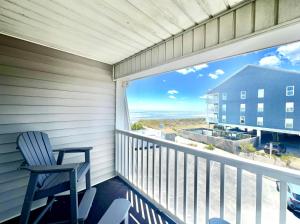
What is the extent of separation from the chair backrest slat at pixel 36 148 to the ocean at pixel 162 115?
60.2 inches

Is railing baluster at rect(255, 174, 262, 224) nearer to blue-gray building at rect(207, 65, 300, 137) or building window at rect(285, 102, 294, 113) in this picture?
blue-gray building at rect(207, 65, 300, 137)

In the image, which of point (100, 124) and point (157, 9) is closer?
point (157, 9)

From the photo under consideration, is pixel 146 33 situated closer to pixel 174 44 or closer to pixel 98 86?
pixel 174 44

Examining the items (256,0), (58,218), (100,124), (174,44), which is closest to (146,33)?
(174,44)

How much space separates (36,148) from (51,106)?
632mm

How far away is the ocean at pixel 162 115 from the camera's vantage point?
74.5 inches

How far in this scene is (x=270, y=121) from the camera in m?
1.28

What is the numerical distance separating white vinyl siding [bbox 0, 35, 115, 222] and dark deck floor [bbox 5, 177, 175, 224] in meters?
0.28

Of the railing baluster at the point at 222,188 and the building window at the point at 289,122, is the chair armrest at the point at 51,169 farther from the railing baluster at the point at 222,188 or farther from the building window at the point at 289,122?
the building window at the point at 289,122

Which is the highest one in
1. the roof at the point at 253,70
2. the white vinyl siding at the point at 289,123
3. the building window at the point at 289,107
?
the roof at the point at 253,70

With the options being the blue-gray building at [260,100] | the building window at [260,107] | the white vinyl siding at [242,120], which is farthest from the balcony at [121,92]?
the building window at [260,107]

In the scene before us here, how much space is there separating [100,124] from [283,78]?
262cm

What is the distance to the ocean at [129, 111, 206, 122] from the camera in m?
1.89

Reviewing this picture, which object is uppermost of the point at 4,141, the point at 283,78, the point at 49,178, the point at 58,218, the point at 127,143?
the point at 283,78
